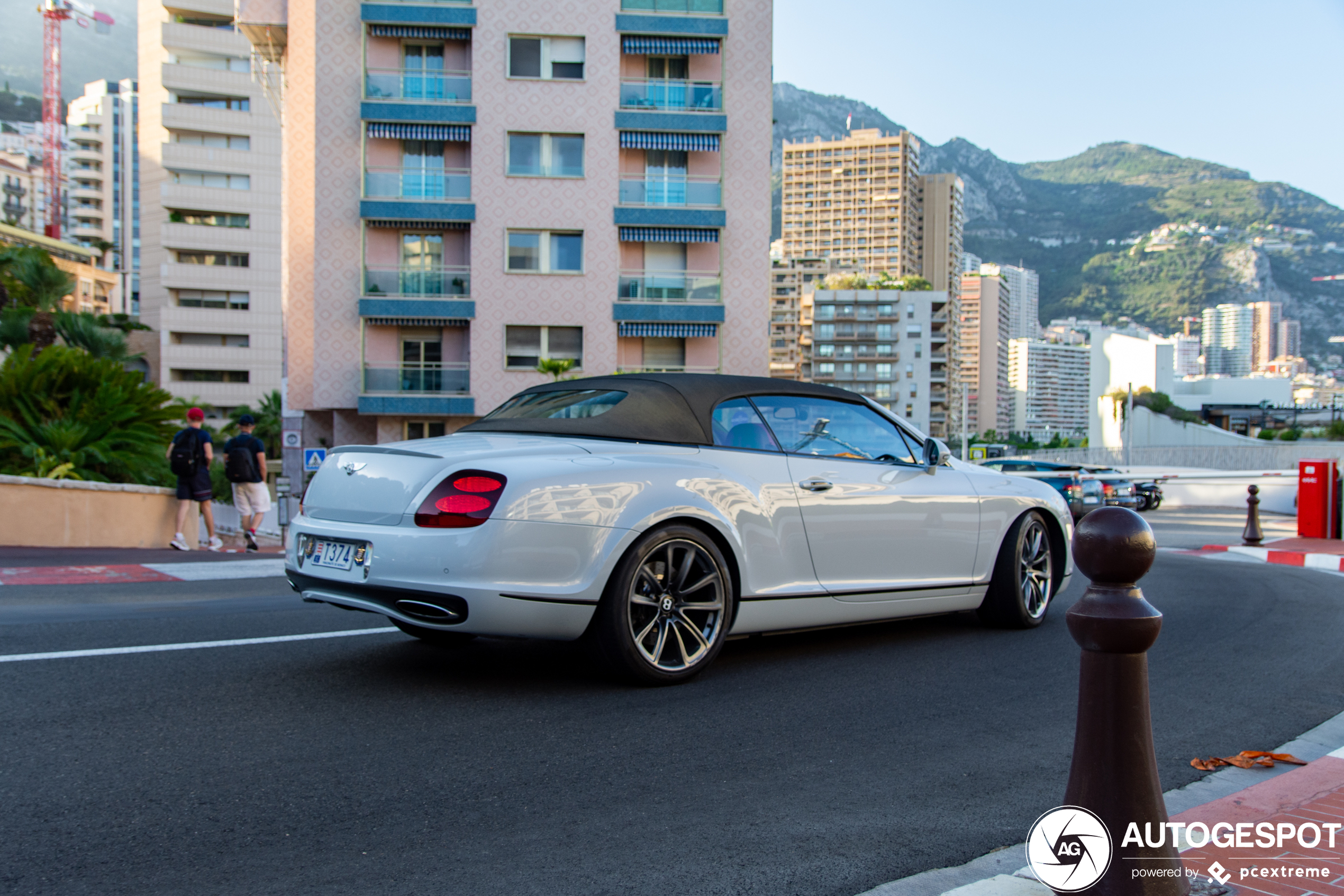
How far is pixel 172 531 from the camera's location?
13250 millimetres

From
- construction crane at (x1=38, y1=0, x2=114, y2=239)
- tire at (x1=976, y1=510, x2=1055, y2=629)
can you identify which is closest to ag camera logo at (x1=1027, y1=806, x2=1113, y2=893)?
tire at (x1=976, y1=510, x2=1055, y2=629)

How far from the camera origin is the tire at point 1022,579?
6457mm

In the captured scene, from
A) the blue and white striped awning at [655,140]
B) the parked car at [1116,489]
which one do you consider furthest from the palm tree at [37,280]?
the parked car at [1116,489]

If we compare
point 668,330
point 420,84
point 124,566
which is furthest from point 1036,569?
point 420,84

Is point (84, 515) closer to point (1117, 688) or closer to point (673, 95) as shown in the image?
point (1117, 688)

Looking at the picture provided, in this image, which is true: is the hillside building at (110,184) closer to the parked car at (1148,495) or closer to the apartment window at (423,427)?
the apartment window at (423,427)

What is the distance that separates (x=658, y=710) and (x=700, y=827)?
1.29 m

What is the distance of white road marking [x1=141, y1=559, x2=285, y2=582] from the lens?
9.19 m

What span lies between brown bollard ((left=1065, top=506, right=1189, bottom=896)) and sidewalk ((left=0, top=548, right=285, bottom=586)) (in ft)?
26.7

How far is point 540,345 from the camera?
122 feet

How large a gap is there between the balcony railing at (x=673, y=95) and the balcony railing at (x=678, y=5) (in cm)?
255

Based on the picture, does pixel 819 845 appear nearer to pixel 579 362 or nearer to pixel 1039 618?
pixel 1039 618

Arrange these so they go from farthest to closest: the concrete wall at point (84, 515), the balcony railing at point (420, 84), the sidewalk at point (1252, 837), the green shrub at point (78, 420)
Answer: the balcony railing at point (420, 84) < the green shrub at point (78, 420) < the concrete wall at point (84, 515) < the sidewalk at point (1252, 837)

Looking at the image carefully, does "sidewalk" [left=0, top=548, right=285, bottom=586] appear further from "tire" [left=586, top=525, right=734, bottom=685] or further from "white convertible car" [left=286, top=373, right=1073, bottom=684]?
"tire" [left=586, top=525, right=734, bottom=685]
